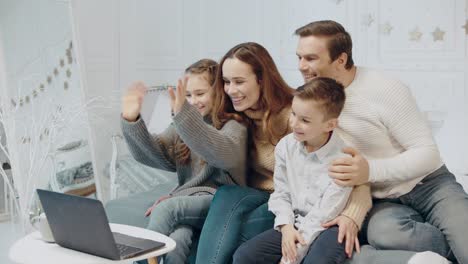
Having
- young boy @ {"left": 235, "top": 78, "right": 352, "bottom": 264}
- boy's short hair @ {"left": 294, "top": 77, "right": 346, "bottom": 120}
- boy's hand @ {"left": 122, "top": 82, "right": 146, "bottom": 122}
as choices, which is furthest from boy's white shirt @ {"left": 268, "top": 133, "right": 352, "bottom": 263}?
boy's hand @ {"left": 122, "top": 82, "right": 146, "bottom": 122}

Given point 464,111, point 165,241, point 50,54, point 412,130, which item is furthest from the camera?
point 50,54

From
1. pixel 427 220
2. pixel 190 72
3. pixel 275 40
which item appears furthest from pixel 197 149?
pixel 275 40

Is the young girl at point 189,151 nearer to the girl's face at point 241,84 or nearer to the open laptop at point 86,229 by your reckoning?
the girl's face at point 241,84

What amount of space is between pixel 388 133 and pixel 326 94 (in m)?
0.27

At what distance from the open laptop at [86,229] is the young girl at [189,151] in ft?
1.16

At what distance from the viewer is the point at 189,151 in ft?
8.42

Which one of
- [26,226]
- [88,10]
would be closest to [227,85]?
[26,226]

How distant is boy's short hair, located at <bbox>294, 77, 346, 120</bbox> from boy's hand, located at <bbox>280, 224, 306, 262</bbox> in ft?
1.20

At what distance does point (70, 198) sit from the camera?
1796 mm

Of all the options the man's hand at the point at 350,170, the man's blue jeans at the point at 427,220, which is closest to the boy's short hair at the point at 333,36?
the man's hand at the point at 350,170

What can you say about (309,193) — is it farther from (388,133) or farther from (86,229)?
(86,229)

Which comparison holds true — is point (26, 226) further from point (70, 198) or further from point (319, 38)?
point (319, 38)

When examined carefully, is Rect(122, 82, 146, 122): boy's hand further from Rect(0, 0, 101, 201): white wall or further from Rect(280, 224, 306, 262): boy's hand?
Rect(280, 224, 306, 262): boy's hand

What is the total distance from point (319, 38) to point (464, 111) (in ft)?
3.29
